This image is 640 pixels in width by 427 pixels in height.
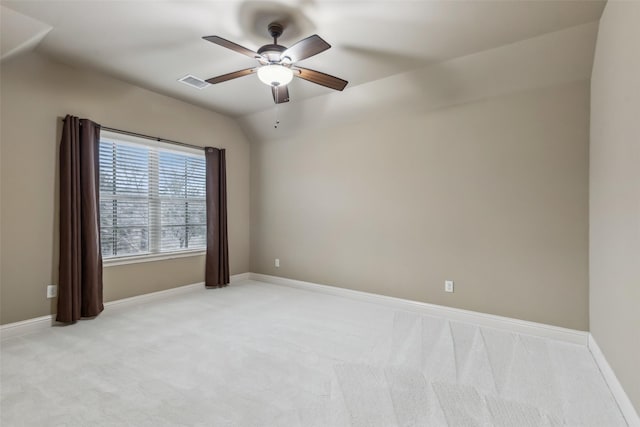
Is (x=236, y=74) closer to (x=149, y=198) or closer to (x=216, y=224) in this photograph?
(x=149, y=198)

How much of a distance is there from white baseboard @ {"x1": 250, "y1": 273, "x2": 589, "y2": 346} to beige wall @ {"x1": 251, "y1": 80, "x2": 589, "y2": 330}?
0.22 feet

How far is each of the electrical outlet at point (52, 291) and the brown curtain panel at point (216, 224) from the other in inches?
70.1

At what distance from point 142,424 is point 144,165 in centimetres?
323

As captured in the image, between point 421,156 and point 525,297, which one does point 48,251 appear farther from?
point 525,297

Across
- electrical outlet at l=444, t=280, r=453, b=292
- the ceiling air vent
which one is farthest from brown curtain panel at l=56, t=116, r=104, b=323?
electrical outlet at l=444, t=280, r=453, b=292

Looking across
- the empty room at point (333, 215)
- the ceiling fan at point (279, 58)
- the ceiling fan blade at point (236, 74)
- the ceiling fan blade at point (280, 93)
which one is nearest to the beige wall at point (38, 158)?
the empty room at point (333, 215)

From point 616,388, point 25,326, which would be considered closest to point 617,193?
point 616,388

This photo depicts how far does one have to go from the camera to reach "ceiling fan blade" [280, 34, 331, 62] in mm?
2226

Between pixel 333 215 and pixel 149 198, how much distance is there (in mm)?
2478

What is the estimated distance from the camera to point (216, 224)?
4676 mm

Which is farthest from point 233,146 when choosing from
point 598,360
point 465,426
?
point 598,360

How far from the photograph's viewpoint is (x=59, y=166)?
3.18 m

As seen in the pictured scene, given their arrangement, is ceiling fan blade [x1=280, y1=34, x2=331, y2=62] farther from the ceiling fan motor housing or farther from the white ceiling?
the white ceiling

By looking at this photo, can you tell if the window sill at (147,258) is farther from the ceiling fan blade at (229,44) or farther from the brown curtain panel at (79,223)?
the ceiling fan blade at (229,44)
